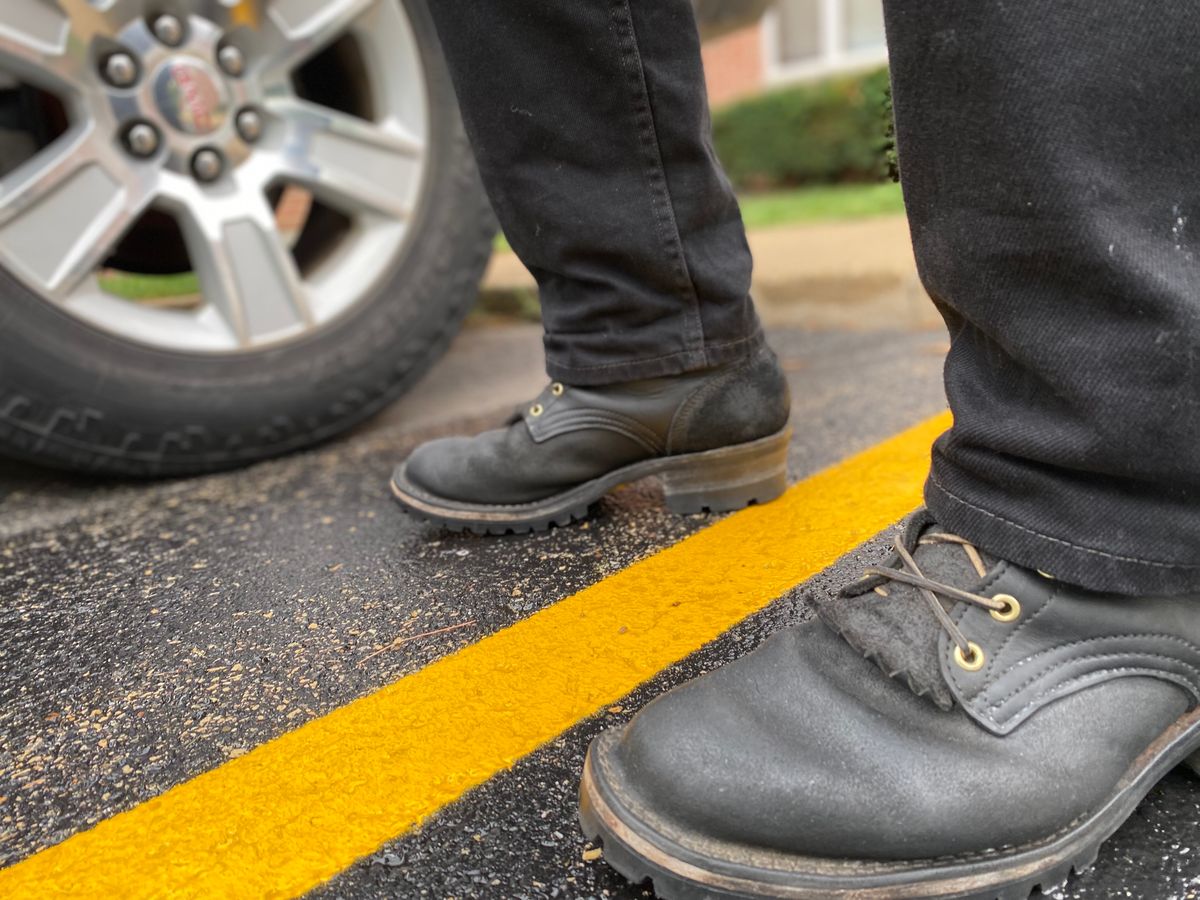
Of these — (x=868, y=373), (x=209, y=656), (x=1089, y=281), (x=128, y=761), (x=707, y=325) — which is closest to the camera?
(x=1089, y=281)

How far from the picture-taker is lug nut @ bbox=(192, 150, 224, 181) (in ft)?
6.21

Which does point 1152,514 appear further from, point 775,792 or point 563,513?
point 563,513

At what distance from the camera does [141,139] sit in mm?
1811

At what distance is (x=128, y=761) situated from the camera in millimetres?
975

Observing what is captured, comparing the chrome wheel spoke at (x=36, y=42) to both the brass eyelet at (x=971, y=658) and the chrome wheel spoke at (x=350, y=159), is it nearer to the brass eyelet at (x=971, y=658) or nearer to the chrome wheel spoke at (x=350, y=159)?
the chrome wheel spoke at (x=350, y=159)

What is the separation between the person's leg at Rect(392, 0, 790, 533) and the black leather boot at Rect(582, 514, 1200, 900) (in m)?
0.70

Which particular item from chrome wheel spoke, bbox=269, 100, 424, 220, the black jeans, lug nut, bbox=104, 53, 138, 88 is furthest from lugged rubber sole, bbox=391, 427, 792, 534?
lug nut, bbox=104, 53, 138, 88

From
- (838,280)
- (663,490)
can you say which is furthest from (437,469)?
(838,280)

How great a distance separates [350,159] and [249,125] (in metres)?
0.22

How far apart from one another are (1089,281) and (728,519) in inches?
35.1

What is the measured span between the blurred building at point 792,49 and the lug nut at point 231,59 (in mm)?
10771

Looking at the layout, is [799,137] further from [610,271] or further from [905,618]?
[905,618]

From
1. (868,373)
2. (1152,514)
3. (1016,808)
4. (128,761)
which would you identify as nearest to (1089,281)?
(1152,514)

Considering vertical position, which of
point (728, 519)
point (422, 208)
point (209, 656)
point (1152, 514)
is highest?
point (422, 208)
